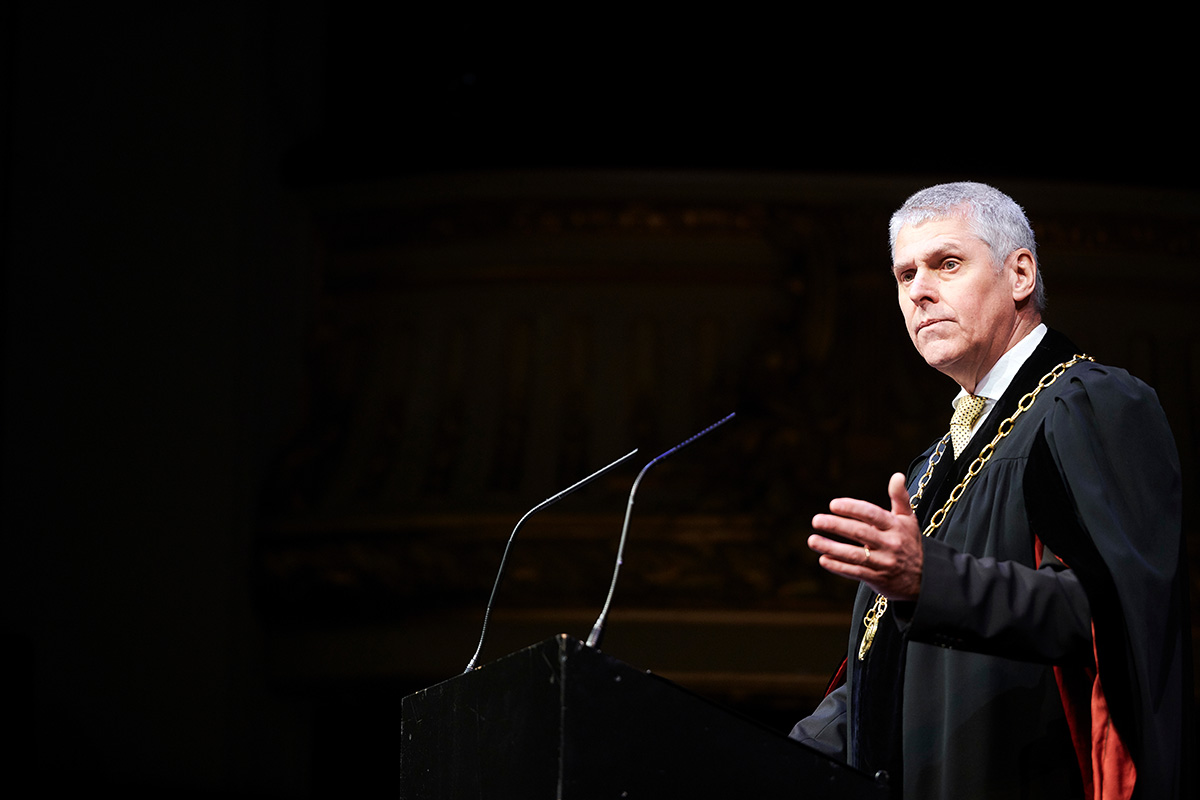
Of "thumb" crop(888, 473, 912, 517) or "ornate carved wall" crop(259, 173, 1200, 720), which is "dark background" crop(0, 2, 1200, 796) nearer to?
"ornate carved wall" crop(259, 173, 1200, 720)

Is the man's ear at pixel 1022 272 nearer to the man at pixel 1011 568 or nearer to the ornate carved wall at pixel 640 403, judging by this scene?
the man at pixel 1011 568

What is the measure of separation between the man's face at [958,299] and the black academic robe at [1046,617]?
66 mm

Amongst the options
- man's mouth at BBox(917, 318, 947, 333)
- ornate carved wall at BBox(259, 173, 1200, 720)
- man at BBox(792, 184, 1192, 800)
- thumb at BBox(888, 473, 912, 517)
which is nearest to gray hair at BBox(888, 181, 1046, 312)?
man at BBox(792, 184, 1192, 800)

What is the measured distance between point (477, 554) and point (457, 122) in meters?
1.42

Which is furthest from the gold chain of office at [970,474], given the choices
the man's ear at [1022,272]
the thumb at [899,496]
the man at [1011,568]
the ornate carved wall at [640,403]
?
the ornate carved wall at [640,403]

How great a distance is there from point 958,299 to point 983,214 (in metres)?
0.13

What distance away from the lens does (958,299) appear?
1742mm

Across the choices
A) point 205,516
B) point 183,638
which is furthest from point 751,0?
point 183,638

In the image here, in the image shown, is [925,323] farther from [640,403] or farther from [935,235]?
[640,403]

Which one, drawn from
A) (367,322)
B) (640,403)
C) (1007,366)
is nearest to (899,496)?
(1007,366)

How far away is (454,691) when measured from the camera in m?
1.42

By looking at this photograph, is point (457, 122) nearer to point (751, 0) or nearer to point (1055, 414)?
point (751, 0)

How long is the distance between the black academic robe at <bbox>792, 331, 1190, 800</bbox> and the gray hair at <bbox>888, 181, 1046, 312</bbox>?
0.14 m

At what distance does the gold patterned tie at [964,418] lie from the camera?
5.95ft
